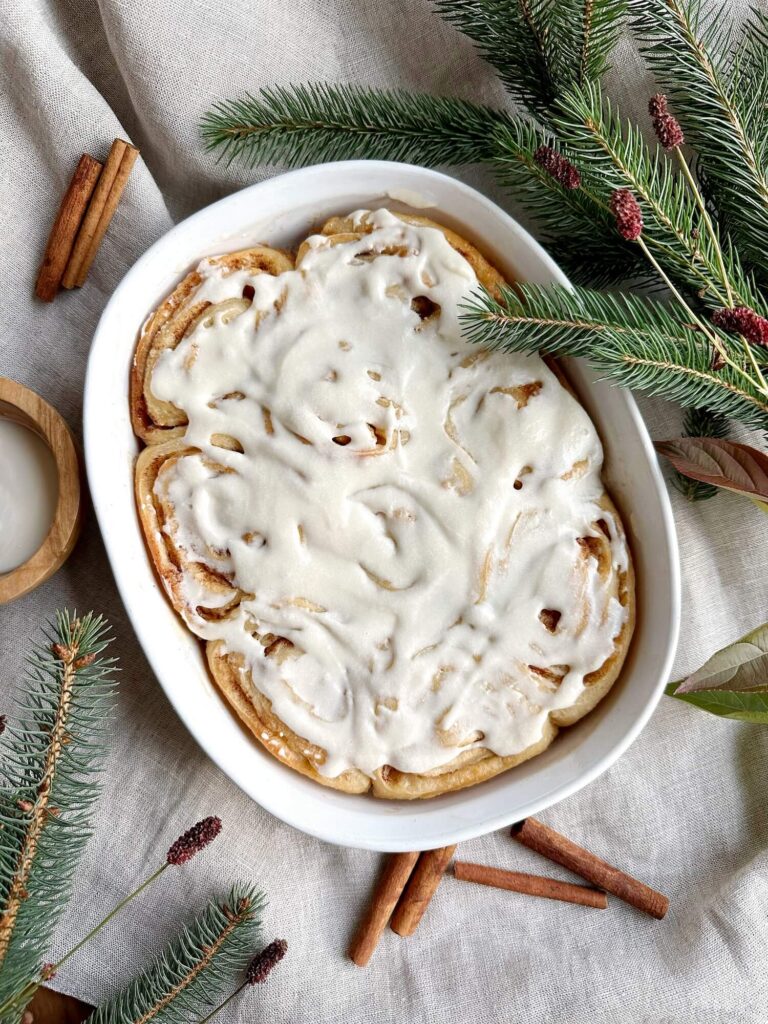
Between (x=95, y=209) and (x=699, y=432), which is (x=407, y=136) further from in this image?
(x=699, y=432)

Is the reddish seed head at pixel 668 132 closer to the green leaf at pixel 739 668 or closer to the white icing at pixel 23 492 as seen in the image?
the green leaf at pixel 739 668

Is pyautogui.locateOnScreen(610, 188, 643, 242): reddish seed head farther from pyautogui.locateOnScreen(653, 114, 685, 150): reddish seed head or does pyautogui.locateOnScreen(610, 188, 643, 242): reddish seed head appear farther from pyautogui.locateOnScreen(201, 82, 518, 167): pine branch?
pyautogui.locateOnScreen(201, 82, 518, 167): pine branch

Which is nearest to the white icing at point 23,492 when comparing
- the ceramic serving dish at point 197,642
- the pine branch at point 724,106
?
the ceramic serving dish at point 197,642

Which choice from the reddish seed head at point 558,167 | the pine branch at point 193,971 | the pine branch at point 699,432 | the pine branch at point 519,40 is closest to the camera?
the reddish seed head at point 558,167

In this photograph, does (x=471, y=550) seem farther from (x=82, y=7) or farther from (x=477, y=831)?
(x=82, y=7)

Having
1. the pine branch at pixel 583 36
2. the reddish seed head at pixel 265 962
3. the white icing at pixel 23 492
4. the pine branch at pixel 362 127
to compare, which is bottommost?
the reddish seed head at pixel 265 962

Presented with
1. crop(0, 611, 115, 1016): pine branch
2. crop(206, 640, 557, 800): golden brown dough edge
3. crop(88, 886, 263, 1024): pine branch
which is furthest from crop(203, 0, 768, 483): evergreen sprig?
crop(88, 886, 263, 1024): pine branch

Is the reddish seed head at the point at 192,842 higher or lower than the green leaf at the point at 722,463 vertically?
lower
